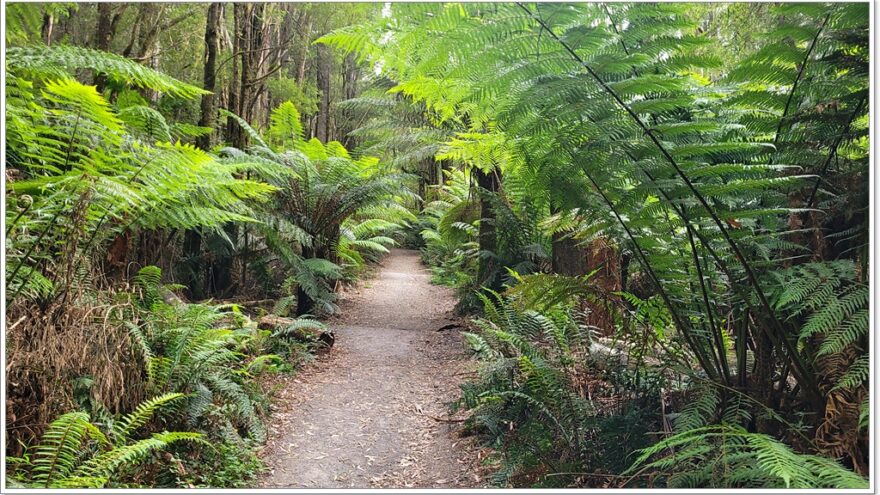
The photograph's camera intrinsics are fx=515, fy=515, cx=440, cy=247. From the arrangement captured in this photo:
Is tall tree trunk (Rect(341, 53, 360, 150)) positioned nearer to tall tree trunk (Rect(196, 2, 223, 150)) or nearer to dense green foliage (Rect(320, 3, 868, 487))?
tall tree trunk (Rect(196, 2, 223, 150))

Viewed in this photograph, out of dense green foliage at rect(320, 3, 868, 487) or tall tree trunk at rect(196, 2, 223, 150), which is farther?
tall tree trunk at rect(196, 2, 223, 150)

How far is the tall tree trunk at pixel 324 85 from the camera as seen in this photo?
1614cm

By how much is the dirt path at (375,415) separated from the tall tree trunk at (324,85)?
37.3ft

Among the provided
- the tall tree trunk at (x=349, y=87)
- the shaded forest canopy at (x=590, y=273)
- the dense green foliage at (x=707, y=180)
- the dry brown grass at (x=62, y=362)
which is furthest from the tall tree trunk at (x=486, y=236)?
the tall tree trunk at (x=349, y=87)

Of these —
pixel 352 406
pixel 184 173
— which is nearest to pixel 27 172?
pixel 184 173

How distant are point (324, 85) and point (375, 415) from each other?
14768mm

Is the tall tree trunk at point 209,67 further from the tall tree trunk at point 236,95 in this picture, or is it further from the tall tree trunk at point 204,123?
the tall tree trunk at point 236,95

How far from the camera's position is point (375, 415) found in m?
3.70

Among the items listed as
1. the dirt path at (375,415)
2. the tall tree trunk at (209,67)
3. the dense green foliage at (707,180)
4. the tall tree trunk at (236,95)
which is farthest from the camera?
the tall tree trunk at (236,95)

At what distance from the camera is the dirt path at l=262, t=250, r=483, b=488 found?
A: 110 inches

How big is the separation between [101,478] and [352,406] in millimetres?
2181

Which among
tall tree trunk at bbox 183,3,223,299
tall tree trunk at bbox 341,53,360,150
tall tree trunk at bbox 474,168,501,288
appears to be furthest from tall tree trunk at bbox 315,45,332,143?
tall tree trunk at bbox 474,168,501,288

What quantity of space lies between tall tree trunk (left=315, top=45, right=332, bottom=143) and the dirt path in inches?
448

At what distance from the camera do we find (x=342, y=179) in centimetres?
607
